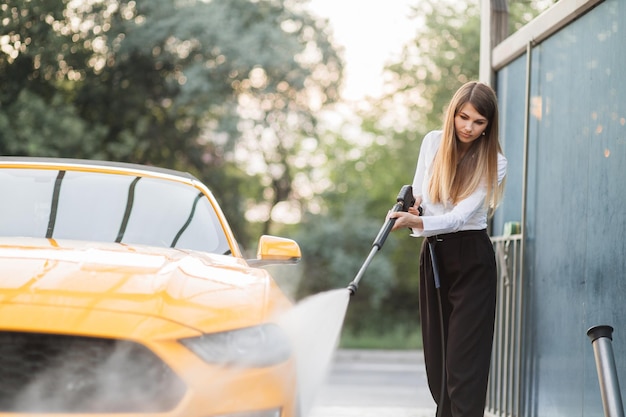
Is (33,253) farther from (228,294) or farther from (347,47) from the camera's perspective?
(347,47)

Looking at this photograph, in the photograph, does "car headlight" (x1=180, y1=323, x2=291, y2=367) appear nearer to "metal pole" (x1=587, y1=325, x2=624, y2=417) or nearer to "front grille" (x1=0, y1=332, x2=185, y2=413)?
"front grille" (x1=0, y1=332, x2=185, y2=413)

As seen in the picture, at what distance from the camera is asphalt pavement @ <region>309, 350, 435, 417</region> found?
7275mm

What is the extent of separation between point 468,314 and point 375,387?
818cm

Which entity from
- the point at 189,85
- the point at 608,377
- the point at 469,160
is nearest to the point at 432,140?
the point at 469,160

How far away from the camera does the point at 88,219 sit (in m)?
4.39

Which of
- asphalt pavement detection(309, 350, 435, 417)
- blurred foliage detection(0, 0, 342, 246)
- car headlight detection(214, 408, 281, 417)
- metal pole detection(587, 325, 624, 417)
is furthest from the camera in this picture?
blurred foliage detection(0, 0, 342, 246)

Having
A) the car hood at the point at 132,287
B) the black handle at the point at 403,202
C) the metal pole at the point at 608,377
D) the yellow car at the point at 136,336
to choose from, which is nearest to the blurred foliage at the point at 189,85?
the black handle at the point at 403,202

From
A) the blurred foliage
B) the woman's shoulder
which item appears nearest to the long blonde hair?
the woman's shoulder

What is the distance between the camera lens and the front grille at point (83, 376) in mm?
2926

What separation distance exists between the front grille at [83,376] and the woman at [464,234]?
165 cm

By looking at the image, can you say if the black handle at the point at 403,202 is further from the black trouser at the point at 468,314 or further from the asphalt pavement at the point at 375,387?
the asphalt pavement at the point at 375,387

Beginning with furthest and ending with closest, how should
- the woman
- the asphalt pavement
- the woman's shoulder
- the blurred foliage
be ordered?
the blurred foliage, the asphalt pavement, the woman's shoulder, the woman

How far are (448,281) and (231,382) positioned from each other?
1.80 meters

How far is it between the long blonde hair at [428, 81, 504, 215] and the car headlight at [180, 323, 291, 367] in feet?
5.09
